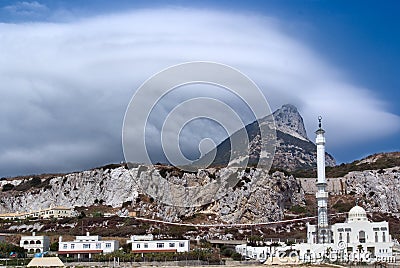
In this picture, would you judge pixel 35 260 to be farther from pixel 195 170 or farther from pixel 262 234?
pixel 195 170

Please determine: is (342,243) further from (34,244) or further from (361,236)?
(34,244)

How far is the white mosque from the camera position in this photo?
68.2 m

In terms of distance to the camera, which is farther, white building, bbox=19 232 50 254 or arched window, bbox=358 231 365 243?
arched window, bbox=358 231 365 243

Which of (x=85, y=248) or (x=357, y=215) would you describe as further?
(x=357, y=215)

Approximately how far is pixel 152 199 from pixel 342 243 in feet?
138

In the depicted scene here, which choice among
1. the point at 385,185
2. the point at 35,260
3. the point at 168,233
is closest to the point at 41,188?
the point at 168,233

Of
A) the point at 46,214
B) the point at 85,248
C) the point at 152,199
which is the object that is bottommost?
the point at 85,248

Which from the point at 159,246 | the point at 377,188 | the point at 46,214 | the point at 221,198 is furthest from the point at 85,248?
the point at 377,188

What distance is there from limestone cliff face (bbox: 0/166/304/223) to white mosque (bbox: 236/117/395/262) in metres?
22.9

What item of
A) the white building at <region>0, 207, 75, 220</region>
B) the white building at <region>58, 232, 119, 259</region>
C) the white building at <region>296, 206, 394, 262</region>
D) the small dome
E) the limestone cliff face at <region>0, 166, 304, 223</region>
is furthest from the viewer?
the white building at <region>0, 207, 75, 220</region>

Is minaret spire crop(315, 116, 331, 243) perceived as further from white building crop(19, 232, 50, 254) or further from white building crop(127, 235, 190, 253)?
white building crop(19, 232, 50, 254)

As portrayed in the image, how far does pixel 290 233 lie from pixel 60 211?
4269cm

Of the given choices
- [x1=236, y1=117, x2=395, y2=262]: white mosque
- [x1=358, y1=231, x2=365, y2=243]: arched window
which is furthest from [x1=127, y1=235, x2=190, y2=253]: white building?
[x1=358, y1=231, x2=365, y2=243]: arched window

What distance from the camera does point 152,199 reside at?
341ft
